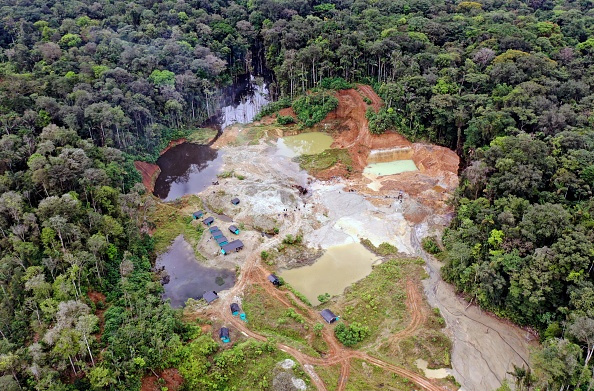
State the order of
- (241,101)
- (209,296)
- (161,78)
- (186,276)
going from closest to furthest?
(209,296)
(186,276)
(161,78)
(241,101)

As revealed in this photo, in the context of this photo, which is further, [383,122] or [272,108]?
[272,108]

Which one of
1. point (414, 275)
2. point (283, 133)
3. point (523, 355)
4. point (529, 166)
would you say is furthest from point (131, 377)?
point (283, 133)

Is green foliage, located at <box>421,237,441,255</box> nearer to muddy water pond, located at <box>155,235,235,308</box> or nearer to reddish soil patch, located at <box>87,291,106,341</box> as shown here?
muddy water pond, located at <box>155,235,235,308</box>

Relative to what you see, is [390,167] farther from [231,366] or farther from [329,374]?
[231,366]

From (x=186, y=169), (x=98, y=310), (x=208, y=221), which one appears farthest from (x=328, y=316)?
(x=186, y=169)

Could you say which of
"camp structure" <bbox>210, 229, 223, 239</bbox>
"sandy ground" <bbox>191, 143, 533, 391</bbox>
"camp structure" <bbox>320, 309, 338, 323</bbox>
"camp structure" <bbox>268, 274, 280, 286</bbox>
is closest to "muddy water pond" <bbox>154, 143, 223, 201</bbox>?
"sandy ground" <bbox>191, 143, 533, 391</bbox>

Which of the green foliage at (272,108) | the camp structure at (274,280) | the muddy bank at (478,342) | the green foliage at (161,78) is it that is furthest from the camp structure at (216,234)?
the green foliage at (161,78)
